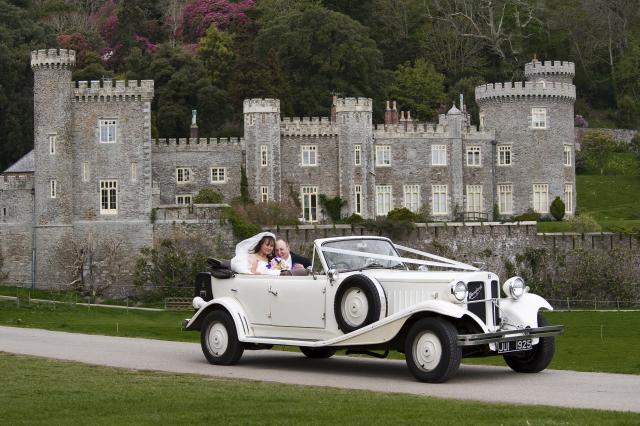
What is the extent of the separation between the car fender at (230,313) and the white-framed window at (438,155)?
53.7 metres

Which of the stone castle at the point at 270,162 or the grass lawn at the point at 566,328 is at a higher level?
the stone castle at the point at 270,162

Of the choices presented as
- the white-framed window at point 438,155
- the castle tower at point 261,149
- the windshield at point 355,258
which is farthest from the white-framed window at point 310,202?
the windshield at point 355,258

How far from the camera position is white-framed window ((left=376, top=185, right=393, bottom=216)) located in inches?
2884

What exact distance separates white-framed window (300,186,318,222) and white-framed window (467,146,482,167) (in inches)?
358

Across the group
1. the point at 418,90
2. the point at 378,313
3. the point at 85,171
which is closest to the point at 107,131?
the point at 85,171

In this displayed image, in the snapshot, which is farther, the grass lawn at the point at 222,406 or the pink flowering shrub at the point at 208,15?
the pink flowering shrub at the point at 208,15

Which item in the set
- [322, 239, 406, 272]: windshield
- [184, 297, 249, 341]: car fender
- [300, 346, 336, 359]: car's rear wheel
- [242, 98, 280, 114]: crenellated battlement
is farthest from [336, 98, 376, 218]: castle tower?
[322, 239, 406, 272]: windshield

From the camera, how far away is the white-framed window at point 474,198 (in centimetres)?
7450

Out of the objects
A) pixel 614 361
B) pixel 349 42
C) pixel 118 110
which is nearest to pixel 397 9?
pixel 349 42

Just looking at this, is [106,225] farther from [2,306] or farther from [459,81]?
[459,81]

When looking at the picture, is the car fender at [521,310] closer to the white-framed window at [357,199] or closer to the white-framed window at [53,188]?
the white-framed window at [53,188]

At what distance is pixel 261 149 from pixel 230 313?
165ft

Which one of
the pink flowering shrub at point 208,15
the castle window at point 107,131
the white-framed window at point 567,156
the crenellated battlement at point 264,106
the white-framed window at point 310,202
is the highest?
the pink flowering shrub at point 208,15

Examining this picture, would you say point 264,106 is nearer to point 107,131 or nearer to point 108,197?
point 107,131
